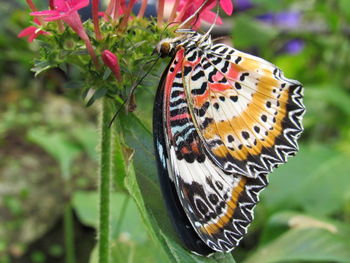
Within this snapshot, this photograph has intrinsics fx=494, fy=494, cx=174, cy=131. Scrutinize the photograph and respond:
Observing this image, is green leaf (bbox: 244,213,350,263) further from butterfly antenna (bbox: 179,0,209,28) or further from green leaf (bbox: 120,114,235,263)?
butterfly antenna (bbox: 179,0,209,28)

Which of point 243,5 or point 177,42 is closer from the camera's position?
point 177,42

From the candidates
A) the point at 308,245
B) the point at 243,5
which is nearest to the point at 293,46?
the point at 243,5

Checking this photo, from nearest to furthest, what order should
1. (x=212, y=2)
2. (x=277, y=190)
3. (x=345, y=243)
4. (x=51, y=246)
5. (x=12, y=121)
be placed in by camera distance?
(x=212, y=2)
(x=345, y=243)
(x=277, y=190)
(x=51, y=246)
(x=12, y=121)

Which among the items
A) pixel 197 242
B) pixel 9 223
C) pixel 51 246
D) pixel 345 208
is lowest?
pixel 51 246

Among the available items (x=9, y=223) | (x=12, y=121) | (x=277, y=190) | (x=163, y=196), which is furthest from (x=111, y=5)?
(x=12, y=121)

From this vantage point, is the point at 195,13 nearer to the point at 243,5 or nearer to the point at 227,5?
the point at 227,5

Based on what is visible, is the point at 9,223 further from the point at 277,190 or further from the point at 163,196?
the point at 163,196
